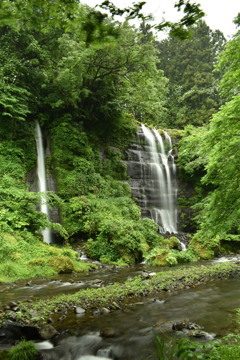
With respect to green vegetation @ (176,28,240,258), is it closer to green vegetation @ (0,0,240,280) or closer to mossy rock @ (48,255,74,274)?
green vegetation @ (0,0,240,280)

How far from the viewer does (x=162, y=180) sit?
899 inches

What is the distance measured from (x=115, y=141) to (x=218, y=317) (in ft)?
59.1

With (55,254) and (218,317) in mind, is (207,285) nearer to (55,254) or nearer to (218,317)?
(218,317)

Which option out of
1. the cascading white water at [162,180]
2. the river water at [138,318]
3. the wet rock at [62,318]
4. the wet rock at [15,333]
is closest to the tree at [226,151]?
the river water at [138,318]

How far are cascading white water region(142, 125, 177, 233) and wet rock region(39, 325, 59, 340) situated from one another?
1676cm

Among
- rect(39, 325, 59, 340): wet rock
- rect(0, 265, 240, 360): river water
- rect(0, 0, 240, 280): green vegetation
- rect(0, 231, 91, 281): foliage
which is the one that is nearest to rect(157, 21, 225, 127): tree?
rect(0, 0, 240, 280): green vegetation

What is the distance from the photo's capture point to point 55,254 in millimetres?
10445

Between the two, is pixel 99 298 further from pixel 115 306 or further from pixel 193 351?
pixel 193 351

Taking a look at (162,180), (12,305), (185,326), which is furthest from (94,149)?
(185,326)

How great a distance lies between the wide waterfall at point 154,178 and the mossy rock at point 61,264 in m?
11.2

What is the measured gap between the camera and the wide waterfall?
21.1 meters

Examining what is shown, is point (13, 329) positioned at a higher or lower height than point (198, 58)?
lower

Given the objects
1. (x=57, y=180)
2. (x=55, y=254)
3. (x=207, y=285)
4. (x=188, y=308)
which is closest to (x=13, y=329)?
(x=188, y=308)

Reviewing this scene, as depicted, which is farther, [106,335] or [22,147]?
[22,147]
